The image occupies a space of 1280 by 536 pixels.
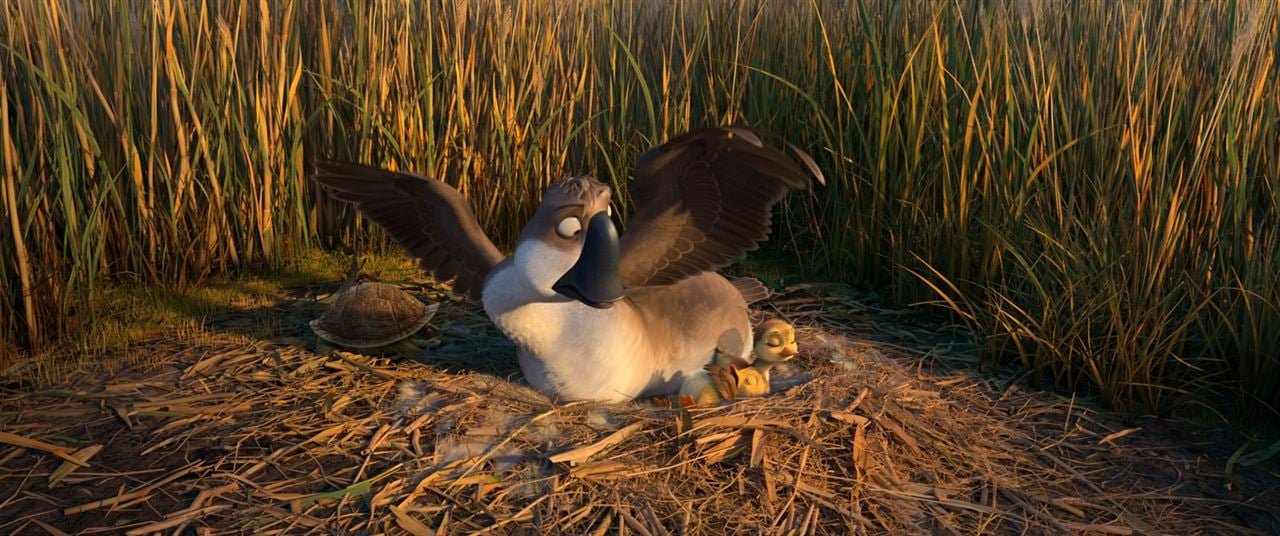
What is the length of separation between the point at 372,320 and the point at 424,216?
0.39 metres

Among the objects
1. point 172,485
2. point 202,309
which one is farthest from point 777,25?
point 172,485

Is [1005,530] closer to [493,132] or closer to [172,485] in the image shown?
[172,485]

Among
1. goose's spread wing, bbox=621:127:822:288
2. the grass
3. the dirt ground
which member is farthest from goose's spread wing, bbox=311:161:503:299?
the grass

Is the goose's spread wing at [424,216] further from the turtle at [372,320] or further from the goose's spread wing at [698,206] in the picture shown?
the goose's spread wing at [698,206]


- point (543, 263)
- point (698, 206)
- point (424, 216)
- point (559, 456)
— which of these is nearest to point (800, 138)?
point (698, 206)

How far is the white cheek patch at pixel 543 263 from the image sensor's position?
8.34 ft

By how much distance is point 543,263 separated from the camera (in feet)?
8.34

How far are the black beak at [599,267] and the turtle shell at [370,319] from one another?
88 cm

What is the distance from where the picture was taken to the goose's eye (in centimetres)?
253

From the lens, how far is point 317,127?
409 centimetres

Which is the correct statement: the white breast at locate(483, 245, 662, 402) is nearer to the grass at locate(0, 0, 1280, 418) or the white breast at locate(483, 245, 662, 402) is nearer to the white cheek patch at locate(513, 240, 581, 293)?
the white cheek patch at locate(513, 240, 581, 293)

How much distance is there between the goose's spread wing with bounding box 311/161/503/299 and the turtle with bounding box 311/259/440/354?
0.74 ft

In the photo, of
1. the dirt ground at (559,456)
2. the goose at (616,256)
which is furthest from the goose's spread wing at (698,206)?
the dirt ground at (559,456)

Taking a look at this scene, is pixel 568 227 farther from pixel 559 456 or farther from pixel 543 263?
pixel 559 456
